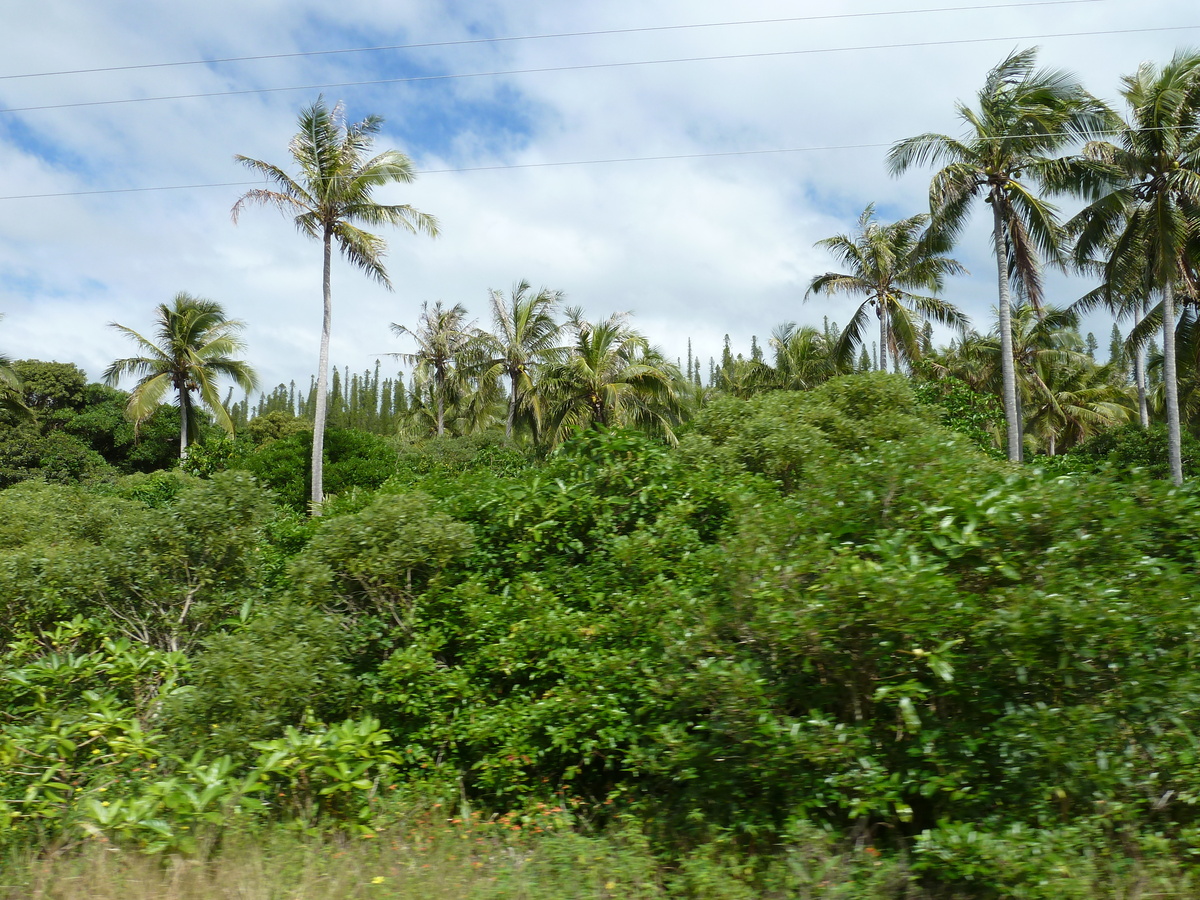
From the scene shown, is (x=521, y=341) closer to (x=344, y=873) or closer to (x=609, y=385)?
(x=609, y=385)

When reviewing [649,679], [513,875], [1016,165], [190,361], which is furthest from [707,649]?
[190,361]

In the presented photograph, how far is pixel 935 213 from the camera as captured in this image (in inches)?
754

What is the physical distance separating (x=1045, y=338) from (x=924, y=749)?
3406 centimetres

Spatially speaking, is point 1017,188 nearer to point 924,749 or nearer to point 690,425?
point 690,425

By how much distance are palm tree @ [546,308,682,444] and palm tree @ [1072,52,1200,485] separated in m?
11.8

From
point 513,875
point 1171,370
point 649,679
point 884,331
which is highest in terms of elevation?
point 884,331

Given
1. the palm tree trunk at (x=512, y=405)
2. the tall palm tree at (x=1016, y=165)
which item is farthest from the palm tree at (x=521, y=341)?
the tall palm tree at (x=1016, y=165)

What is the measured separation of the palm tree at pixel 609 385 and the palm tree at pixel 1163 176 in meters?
11.8

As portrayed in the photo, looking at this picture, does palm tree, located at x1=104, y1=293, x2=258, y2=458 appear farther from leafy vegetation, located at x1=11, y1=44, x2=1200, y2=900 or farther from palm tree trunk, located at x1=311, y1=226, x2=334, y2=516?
leafy vegetation, located at x1=11, y1=44, x2=1200, y2=900

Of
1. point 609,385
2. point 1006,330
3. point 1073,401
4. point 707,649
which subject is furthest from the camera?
point 1073,401

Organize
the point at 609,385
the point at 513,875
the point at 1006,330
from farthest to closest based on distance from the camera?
1. the point at 609,385
2. the point at 1006,330
3. the point at 513,875

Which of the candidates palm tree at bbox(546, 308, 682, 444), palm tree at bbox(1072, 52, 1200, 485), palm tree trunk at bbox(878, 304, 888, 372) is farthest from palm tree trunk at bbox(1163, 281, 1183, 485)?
A: palm tree at bbox(546, 308, 682, 444)

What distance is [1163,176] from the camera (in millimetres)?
17375

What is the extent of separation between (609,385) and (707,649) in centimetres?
1925
